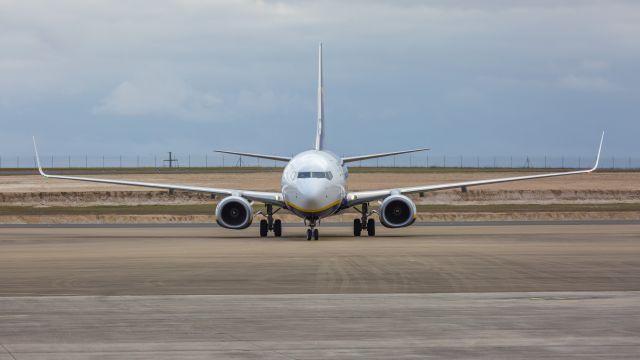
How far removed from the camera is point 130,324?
1716cm

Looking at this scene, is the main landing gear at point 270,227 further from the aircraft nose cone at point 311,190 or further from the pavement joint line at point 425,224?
the pavement joint line at point 425,224

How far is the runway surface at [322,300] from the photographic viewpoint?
1480cm

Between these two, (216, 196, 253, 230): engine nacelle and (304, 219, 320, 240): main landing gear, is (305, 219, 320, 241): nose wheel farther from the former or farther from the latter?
(216, 196, 253, 230): engine nacelle

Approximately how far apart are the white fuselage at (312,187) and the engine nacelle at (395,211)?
88.8 inches

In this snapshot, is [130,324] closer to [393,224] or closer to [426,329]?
[426,329]

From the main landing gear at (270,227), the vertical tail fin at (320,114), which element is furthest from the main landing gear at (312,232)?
the vertical tail fin at (320,114)

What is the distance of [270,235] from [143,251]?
13109 mm

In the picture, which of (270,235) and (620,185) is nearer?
(270,235)

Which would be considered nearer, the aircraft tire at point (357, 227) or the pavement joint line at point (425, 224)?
the aircraft tire at point (357, 227)

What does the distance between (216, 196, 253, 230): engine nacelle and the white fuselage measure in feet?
6.59

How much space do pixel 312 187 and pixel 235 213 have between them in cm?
495

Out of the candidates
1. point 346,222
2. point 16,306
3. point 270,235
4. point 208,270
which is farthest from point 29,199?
point 16,306

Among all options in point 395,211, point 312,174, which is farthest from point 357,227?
point 312,174

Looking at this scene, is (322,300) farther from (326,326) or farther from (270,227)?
(270,227)
